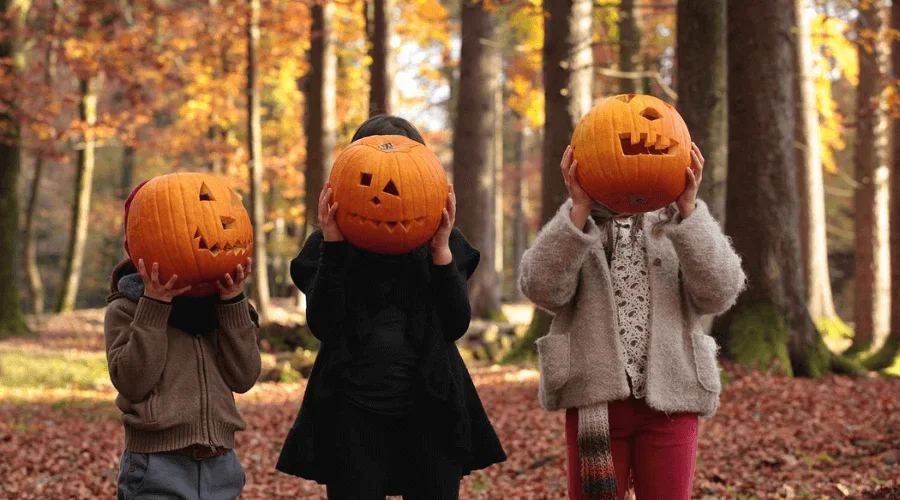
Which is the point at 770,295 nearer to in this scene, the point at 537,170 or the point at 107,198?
the point at 107,198

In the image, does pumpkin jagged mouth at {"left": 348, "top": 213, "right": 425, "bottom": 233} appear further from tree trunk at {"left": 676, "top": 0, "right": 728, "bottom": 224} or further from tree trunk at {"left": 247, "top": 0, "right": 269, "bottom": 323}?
tree trunk at {"left": 247, "top": 0, "right": 269, "bottom": 323}

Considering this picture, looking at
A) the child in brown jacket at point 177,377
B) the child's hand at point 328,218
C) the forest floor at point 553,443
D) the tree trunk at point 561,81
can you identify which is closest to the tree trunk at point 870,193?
Result: the forest floor at point 553,443

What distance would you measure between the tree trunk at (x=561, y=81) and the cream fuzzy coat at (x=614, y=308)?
794 centimetres

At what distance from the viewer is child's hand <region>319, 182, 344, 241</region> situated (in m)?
3.87

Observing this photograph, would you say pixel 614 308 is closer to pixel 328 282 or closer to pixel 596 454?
pixel 596 454

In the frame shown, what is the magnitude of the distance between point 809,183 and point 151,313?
1482 centimetres

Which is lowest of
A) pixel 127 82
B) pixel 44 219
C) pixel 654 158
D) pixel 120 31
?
pixel 44 219

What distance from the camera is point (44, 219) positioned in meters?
43.0

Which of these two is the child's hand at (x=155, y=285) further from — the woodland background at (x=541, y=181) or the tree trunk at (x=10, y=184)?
the tree trunk at (x=10, y=184)

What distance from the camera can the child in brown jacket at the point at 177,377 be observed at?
12.8 ft

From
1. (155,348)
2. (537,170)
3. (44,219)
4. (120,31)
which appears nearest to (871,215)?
(155,348)

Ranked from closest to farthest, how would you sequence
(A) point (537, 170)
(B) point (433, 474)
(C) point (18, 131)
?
1. (B) point (433, 474)
2. (C) point (18, 131)
3. (A) point (537, 170)

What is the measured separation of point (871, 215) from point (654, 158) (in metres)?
14.0

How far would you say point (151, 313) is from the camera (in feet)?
12.8
